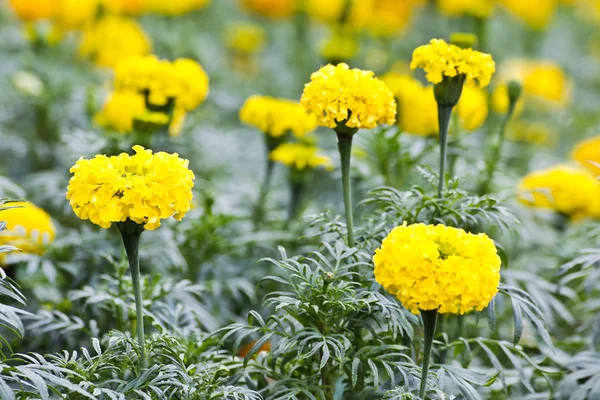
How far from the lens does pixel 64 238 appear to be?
235 centimetres

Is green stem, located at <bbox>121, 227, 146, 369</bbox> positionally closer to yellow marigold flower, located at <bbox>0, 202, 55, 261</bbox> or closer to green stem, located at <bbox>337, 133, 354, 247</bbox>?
green stem, located at <bbox>337, 133, 354, 247</bbox>

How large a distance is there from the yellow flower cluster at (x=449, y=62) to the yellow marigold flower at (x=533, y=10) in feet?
10.7

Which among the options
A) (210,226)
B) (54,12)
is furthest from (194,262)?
(54,12)

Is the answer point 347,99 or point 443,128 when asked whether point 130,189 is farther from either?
point 443,128

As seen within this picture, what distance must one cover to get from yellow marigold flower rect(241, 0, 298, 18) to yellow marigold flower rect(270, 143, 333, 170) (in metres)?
2.42

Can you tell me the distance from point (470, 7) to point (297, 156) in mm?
1816

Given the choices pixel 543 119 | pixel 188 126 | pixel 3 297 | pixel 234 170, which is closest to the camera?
pixel 3 297

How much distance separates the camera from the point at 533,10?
15.5ft

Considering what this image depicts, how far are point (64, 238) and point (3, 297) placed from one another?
27 centimetres

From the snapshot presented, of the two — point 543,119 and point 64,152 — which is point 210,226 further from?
point 543,119

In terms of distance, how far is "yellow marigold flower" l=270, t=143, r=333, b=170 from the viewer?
2.42 metres

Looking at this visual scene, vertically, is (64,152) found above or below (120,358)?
above

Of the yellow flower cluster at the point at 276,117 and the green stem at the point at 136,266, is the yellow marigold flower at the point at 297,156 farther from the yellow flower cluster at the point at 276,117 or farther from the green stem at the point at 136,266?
the green stem at the point at 136,266

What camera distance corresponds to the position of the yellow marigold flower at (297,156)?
7.95ft
